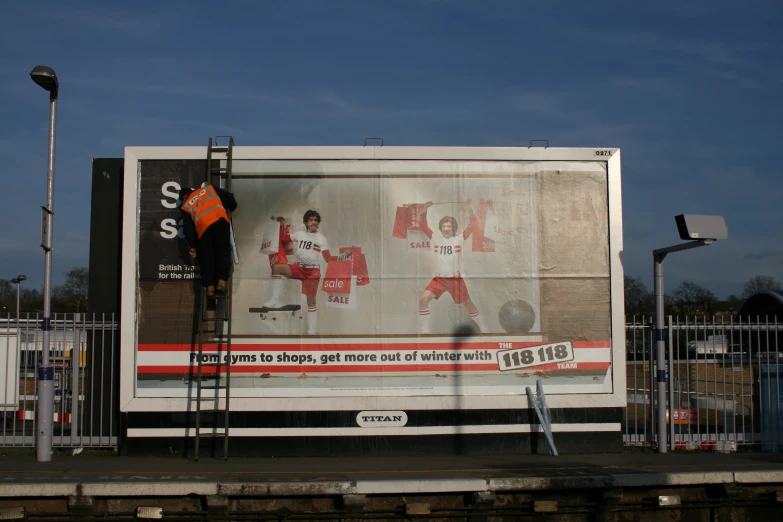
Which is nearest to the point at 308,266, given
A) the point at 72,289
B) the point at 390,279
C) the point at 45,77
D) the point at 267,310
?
the point at 267,310

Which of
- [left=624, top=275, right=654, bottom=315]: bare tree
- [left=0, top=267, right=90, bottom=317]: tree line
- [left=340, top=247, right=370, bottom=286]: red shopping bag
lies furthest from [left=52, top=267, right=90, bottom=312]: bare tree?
[left=340, top=247, right=370, bottom=286]: red shopping bag

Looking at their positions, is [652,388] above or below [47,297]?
below

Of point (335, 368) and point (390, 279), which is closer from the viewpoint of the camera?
point (335, 368)

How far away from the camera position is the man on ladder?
9719 mm

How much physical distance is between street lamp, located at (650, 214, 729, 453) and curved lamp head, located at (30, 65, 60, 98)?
9.19 m

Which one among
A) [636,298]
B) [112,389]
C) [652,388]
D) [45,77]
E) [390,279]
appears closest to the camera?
[45,77]

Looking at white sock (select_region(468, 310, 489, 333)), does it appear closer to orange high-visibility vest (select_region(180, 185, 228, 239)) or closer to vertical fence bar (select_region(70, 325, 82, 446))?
orange high-visibility vest (select_region(180, 185, 228, 239))

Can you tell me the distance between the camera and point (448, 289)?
10219 millimetres

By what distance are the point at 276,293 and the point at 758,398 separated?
7.88 metres

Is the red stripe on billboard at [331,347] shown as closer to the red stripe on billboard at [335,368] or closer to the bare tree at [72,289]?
the red stripe on billboard at [335,368]

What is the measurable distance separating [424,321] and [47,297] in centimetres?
529

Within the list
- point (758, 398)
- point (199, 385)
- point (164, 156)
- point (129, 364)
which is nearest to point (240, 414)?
point (199, 385)

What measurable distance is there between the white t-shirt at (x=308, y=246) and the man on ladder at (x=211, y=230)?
967mm

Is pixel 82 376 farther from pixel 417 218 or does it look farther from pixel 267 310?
pixel 417 218
